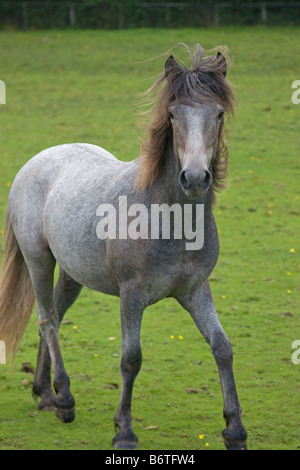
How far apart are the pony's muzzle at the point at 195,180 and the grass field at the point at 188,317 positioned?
81cm

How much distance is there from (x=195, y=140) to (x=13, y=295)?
8.22 ft

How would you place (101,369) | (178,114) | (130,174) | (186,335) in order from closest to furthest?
(178,114) → (130,174) → (101,369) → (186,335)

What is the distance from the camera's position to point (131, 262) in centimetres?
470

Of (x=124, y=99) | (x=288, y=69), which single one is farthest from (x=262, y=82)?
(x=124, y=99)

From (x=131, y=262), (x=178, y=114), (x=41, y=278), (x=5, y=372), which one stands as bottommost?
(x=5, y=372)

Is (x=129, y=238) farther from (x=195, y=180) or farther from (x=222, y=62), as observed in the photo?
(x=222, y=62)

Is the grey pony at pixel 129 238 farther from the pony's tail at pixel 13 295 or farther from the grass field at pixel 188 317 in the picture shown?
the grass field at pixel 188 317

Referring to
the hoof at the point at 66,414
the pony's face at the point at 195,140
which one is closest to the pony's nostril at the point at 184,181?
the pony's face at the point at 195,140

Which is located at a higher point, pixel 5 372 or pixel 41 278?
pixel 41 278

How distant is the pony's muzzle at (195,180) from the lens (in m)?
4.00

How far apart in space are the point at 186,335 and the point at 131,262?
2.80m

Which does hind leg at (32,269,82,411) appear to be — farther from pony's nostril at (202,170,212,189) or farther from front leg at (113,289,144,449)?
pony's nostril at (202,170,212,189)

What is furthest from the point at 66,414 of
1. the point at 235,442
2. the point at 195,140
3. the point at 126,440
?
the point at 195,140
